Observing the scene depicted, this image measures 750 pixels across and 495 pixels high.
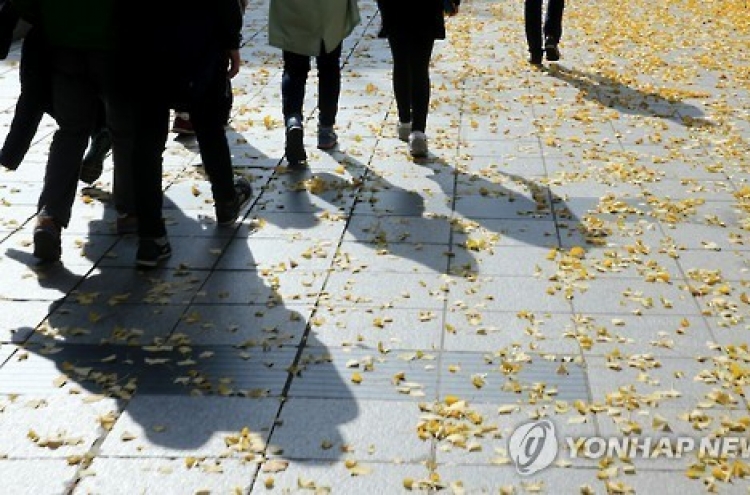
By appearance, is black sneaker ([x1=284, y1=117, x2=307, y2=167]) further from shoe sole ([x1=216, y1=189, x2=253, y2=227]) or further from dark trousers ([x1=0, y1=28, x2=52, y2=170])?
dark trousers ([x1=0, y1=28, x2=52, y2=170])

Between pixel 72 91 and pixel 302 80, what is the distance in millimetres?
2521

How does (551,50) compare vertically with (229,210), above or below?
below

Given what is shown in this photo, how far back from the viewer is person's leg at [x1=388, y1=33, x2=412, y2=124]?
8492mm

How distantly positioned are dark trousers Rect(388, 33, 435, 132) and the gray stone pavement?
0.37m

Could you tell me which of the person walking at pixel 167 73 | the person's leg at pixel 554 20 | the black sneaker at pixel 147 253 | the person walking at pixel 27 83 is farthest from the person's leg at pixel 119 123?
the person's leg at pixel 554 20

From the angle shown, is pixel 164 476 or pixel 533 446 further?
pixel 533 446

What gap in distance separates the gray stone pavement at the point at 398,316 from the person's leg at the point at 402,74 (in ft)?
1.07

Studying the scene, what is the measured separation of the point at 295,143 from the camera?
8.25 metres

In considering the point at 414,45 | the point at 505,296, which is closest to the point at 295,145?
the point at 414,45

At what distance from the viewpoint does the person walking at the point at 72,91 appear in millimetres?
6059

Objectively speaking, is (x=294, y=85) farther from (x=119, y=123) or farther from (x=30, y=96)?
(x=30, y=96)

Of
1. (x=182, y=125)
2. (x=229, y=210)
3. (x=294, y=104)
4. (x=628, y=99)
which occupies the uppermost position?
(x=294, y=104)

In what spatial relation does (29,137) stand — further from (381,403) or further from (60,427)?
(381,403)

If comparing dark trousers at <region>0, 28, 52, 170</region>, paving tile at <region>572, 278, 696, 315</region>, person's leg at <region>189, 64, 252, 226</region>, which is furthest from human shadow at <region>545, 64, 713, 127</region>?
dark trousers at <region>0, 28, 52, 170</region>
